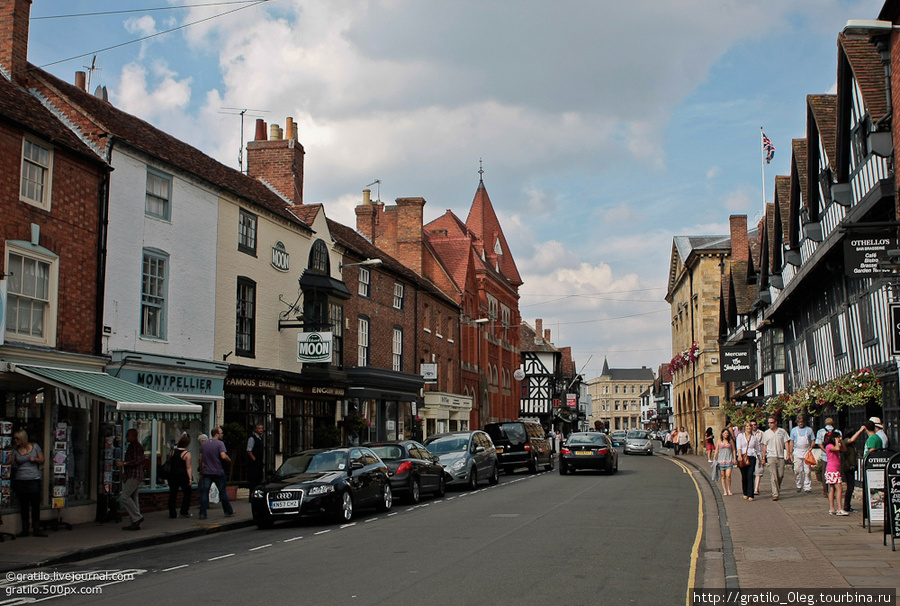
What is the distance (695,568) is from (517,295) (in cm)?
5476

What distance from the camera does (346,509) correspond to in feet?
53.2

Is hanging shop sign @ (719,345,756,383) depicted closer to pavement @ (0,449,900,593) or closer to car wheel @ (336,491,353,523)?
pavement @ (0,449,900,593)

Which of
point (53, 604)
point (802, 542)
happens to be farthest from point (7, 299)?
point (802, 542)

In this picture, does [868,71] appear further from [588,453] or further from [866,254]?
[588,453]

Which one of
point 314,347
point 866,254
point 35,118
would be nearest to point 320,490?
point 35,118

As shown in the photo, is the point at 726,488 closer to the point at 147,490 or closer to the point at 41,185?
the point at 147,490

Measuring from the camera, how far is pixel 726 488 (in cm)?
2080

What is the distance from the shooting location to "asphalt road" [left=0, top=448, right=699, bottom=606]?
871 centimetres

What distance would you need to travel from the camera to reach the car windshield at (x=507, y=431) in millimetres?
32750

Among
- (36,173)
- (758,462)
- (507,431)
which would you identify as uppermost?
(36,173)

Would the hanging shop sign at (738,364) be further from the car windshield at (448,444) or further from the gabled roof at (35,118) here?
the gabled roof at (35,118)

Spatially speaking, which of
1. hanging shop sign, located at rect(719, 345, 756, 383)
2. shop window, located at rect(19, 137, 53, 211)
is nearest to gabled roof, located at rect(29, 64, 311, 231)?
shop window, located at rect(19, 137, 53, 211)

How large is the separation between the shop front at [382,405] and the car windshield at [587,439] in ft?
21.7

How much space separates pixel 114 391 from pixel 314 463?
13.2 feet
